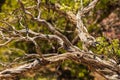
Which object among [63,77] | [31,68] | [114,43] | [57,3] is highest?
[57,3]

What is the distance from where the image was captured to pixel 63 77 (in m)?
13.1

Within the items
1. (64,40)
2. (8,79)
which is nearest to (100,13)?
(64,40)

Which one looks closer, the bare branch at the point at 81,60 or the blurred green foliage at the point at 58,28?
the blurred green foliage at the point at 58,28

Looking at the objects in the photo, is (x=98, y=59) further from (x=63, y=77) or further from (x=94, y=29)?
(x=63, y=77)

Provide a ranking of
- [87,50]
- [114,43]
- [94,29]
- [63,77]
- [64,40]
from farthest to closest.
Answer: [63,77] → [94,29] → [64,40] → [87,50] → [114,43]

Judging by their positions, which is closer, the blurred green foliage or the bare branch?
the blurred green foliage

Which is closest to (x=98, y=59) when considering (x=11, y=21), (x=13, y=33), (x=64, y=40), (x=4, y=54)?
(x=64, y=40)

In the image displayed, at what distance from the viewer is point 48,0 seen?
7711mm

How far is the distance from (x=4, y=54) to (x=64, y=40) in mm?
5462

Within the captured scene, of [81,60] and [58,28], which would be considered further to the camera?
[58,28]

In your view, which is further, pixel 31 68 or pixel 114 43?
pixel 31 68

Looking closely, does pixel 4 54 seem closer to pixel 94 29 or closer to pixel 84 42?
pixel 94 29

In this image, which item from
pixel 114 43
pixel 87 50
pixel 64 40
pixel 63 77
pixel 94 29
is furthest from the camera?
pixel 63 77

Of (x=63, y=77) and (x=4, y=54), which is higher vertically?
(x=4, y=54)
